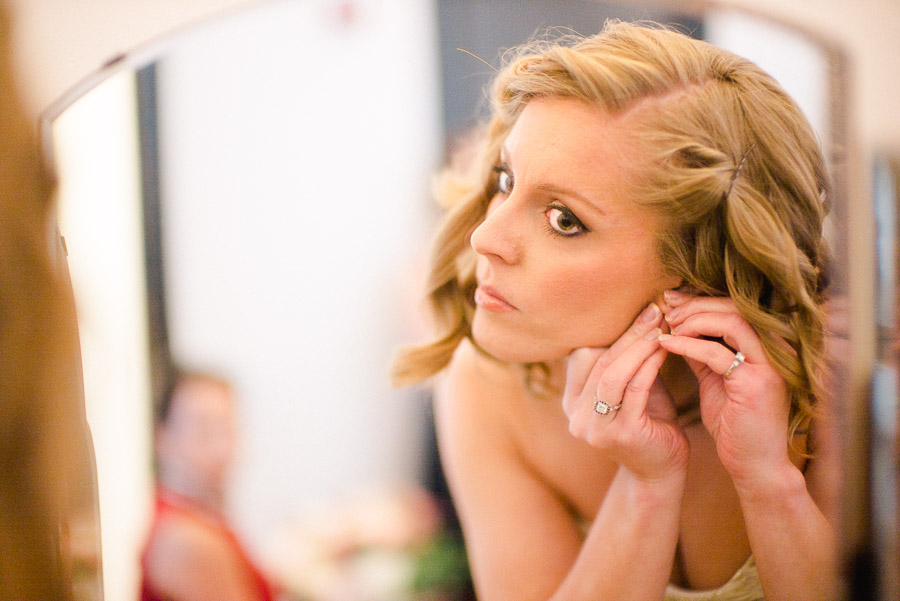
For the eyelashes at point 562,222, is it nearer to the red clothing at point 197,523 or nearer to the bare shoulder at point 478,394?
the bare shoulder at point 478,394

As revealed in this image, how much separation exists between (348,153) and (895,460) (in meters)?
0.47

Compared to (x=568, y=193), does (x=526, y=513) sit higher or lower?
lower

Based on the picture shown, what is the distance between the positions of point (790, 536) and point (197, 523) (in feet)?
1.57

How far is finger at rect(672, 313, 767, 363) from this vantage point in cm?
46

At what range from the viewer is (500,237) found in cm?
48

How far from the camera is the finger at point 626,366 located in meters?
0.47

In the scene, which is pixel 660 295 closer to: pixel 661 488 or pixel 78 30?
pixel 661 488

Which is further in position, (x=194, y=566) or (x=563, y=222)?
(x=194, y=566)

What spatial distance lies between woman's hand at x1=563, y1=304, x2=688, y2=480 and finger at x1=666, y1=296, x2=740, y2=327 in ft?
0.04

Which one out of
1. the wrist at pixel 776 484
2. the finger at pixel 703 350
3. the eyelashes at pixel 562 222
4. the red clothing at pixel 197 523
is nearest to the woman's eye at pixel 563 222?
the eyelashes at pixel 562 222

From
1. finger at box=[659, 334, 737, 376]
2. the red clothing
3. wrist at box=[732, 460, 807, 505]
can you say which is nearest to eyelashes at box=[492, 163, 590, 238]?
finger at box=[659, 334, 737, 376]

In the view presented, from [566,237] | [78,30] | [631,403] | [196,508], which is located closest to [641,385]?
[631,403]

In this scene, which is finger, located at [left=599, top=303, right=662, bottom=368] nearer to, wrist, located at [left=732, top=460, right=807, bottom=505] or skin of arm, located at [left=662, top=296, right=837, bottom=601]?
skin of arm, located at [left=662, top=296, right=837, bottom=601]

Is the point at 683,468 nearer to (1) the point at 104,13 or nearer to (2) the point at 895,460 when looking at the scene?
(2) the point at 895,460
